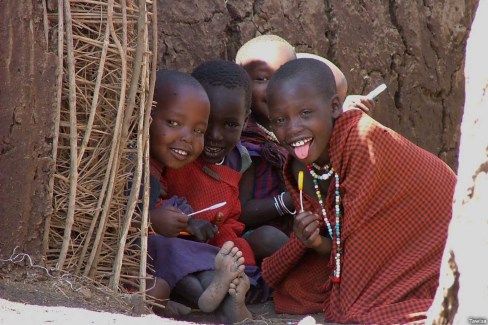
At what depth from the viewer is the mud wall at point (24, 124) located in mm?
3510

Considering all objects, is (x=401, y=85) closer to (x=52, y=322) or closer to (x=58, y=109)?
(x=58, y=109)

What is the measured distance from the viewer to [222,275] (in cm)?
386

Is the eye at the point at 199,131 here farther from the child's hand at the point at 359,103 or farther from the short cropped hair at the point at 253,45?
the short cropped hair at the point at 253,45

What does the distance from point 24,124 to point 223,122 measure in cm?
127

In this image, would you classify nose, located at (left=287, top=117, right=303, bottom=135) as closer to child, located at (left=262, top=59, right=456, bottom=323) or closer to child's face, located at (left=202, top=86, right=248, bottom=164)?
child, located at (left=262, top=59, right=456, bottom=323)

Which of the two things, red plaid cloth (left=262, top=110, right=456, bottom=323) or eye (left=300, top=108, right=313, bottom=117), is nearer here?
red plaid cloth (left=262, top=110, right=456, bottom=323)

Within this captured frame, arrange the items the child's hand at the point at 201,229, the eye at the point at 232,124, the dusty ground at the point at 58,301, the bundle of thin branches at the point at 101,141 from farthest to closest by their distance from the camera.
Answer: the eye at the point at 232,124
the child's hand at the point at 201,229
the bundle of thin branches at the point at 101,141
the dusty ground at the point at 58,301

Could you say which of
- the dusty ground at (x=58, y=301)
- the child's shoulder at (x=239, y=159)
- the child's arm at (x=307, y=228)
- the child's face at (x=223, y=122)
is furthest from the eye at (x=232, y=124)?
the dusty ground at (x=58, y=301)

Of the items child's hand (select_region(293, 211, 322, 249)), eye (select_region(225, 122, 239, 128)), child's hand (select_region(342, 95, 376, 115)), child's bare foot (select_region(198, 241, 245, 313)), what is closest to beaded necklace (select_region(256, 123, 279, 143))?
eye (select_region(225, 122, 239, 128))

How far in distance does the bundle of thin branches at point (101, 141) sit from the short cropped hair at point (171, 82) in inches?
17.0

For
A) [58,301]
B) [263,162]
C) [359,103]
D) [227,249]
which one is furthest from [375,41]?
[58,301]

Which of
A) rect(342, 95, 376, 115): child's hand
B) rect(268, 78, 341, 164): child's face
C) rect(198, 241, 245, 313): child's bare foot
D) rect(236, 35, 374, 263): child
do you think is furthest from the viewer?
rect(236, 35, 374, 263): child

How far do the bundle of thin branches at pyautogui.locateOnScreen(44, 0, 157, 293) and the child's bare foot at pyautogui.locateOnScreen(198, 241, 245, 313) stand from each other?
0.28 meters

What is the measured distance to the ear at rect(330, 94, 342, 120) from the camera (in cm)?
414
